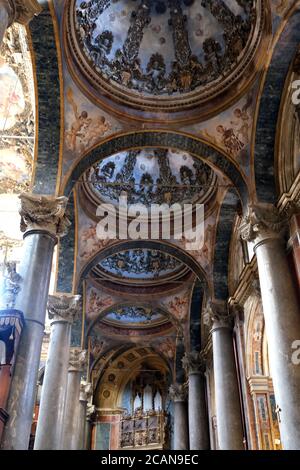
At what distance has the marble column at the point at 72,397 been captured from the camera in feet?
43.2

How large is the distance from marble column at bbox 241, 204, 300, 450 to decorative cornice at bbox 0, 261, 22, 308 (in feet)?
14.2

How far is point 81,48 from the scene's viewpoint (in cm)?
991

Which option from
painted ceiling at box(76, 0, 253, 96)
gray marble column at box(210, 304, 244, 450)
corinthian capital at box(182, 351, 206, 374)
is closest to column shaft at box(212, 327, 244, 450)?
gray marble column at box(210, 304, 244, 450)

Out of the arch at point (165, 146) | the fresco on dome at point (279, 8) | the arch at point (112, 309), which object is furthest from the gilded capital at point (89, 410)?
the fresco on dome at point (279, 8)

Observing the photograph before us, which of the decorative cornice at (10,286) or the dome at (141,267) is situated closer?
the decorative cornice at (10,286)

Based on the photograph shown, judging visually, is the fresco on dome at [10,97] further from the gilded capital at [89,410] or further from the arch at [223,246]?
the gilded capital at [89,410]

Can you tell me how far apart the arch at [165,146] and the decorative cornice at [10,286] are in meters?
3.11

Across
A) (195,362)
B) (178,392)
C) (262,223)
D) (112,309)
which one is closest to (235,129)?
(262,223)

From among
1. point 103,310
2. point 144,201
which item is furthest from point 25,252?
point 103,310

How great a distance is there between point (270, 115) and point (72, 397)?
974cm

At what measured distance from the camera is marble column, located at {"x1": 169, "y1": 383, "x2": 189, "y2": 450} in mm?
18630

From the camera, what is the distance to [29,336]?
7.38 m

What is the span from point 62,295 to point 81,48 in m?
6.22
